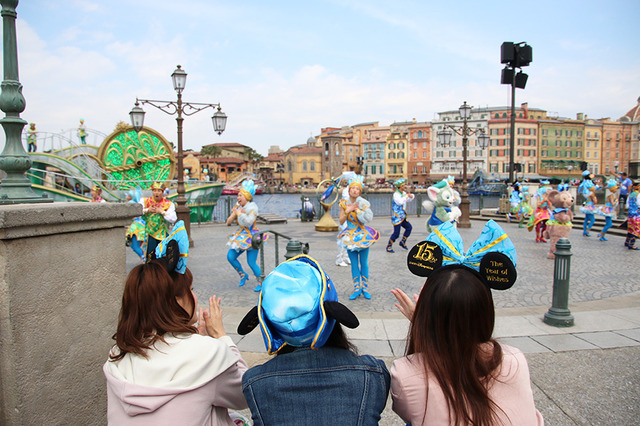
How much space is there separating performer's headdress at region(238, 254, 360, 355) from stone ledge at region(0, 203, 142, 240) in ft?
4.66

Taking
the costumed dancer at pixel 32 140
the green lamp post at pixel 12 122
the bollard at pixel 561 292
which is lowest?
the bollard at pixel 561 292

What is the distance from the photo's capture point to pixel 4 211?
1.99 meters

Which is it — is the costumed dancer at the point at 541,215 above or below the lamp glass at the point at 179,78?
below

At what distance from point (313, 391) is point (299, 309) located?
31cm

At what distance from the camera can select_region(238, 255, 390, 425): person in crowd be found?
1469mm

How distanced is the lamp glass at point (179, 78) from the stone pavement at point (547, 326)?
4.96 m

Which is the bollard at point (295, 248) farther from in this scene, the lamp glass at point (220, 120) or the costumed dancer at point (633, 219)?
the costumed dancer at point (633, 219)

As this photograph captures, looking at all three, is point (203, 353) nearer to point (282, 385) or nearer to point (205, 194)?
point (282, 385)

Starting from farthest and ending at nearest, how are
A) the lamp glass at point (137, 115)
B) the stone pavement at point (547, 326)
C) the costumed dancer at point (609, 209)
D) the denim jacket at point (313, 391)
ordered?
the costumed dancer at point (609, 209), the lamp glass at point (137, 115), the stone pavement at point (547, 326), the denim jacket at point (313, 391)

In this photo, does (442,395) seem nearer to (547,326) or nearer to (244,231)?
(547,326)

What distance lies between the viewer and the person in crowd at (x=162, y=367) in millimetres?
1688

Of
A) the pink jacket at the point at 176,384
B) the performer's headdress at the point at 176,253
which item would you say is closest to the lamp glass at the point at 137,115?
the performer's headdress at the point at 176,253

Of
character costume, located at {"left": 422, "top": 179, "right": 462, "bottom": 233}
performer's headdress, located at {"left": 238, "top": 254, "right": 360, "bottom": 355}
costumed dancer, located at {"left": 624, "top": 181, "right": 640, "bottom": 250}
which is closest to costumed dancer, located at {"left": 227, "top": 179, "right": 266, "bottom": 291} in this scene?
character costume, located at {"left": 422, "top": 179, "right": 462, "bottom": 233}

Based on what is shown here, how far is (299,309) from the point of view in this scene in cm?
146
